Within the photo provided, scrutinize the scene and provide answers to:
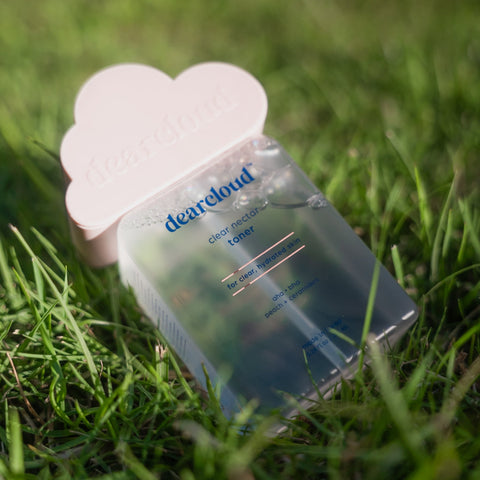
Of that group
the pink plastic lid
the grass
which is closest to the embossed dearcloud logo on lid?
the pink plastic lid

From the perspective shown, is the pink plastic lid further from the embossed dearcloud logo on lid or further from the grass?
the grass

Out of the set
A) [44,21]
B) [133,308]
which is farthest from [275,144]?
[44,21]

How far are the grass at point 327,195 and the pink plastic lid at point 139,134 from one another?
0.36ft

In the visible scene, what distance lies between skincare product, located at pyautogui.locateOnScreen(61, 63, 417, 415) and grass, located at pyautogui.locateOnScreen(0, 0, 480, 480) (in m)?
0.05

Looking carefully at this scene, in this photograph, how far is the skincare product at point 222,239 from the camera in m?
0.77

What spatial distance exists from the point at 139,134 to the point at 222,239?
0.77ft

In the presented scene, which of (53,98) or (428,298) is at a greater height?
(53,98)

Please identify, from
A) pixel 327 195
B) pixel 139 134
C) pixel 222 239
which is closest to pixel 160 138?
pixel 139 134

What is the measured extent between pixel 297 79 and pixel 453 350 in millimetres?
829

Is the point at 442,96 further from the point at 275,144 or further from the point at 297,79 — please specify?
the point at 275,144

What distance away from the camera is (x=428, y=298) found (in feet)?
2.95

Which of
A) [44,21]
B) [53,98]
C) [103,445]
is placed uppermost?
[44,21]

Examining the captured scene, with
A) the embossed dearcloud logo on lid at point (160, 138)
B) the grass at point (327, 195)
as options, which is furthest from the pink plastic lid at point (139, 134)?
the grass at point (327, 195)

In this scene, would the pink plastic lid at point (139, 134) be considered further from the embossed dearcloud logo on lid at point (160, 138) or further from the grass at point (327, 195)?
the grass at point (327, 195)
